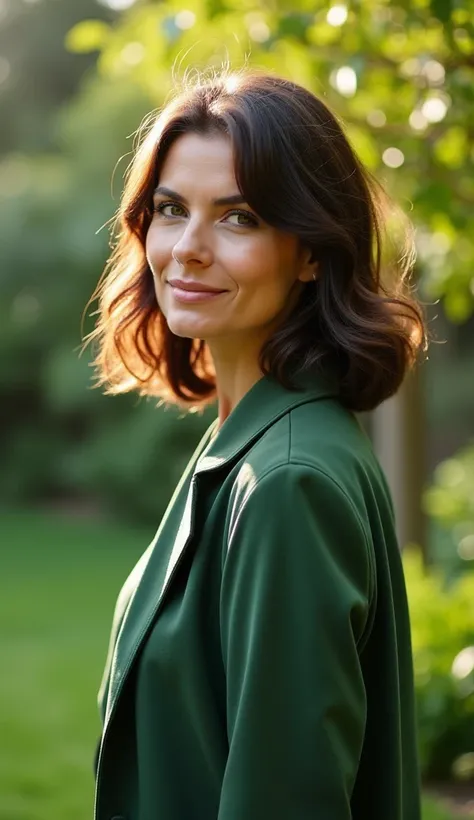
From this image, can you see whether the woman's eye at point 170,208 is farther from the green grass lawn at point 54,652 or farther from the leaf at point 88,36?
the green grass lawn at point 54,652

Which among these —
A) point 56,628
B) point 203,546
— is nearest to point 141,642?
point 203,546

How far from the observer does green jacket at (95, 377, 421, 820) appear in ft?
5.23

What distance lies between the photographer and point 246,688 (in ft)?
5.26

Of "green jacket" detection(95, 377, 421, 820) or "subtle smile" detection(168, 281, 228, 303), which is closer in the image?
"green jacket" detection(95, 377, 421, 820)

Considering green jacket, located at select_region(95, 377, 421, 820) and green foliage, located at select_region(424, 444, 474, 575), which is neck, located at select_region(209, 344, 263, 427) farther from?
green foliage, located at select_region(424, 444, 474, 575)

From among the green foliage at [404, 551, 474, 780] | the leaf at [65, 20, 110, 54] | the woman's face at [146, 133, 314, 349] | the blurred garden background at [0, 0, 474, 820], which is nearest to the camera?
the woman's face at [146, 133, 314, 349]

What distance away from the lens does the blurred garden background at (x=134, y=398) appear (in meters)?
3.39

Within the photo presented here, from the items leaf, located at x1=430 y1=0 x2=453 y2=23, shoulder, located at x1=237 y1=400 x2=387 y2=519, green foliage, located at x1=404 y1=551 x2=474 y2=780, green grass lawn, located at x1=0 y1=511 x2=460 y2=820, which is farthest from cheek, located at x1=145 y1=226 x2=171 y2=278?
green grass lawn, located at x1=0 y1=511 x2=460 y2=820

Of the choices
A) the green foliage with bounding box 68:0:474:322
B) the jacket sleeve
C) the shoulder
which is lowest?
the jacket sleeve

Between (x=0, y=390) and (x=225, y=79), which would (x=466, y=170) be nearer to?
(x=225, y=79)

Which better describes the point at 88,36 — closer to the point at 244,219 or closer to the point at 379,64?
the point at 379,64

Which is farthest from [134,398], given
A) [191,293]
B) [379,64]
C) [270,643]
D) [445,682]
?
[270,643]

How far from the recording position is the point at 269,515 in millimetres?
1630

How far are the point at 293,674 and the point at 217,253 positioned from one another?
0.73 meters
